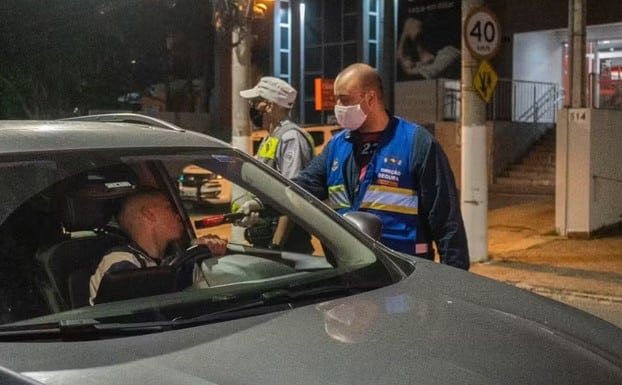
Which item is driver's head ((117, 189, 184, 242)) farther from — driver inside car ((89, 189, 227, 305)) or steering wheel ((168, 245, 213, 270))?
steering wheel ((168, 245, 213, 270))

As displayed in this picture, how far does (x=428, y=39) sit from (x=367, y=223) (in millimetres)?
21514

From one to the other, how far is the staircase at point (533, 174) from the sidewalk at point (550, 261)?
4.36 metres

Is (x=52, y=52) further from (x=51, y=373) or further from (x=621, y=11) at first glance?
(x=51, y=373)

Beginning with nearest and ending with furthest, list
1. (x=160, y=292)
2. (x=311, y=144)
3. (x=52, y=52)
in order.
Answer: (x=160, y=292)
(x=311, y=144)
(x=52, y=52)

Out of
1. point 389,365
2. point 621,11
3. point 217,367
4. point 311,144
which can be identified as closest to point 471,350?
point 389,365

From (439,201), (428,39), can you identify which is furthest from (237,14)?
(428,39)

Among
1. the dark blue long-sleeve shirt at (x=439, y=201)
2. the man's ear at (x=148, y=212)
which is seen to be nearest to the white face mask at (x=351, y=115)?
the dark blue long-sleeve shirt at (x=439, y=201)

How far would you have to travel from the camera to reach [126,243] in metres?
3.34

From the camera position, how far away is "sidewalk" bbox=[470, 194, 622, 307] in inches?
343

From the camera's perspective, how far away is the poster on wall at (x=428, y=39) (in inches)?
934

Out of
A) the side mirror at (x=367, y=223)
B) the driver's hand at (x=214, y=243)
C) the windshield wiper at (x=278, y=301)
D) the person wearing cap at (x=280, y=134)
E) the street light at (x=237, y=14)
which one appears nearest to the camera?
the windshield wiper at (x=278, y=301)

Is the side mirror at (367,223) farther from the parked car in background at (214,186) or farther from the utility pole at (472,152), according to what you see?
the parked car in background at (214,186)

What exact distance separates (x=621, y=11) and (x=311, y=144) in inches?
647

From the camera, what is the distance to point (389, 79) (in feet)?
84.5
